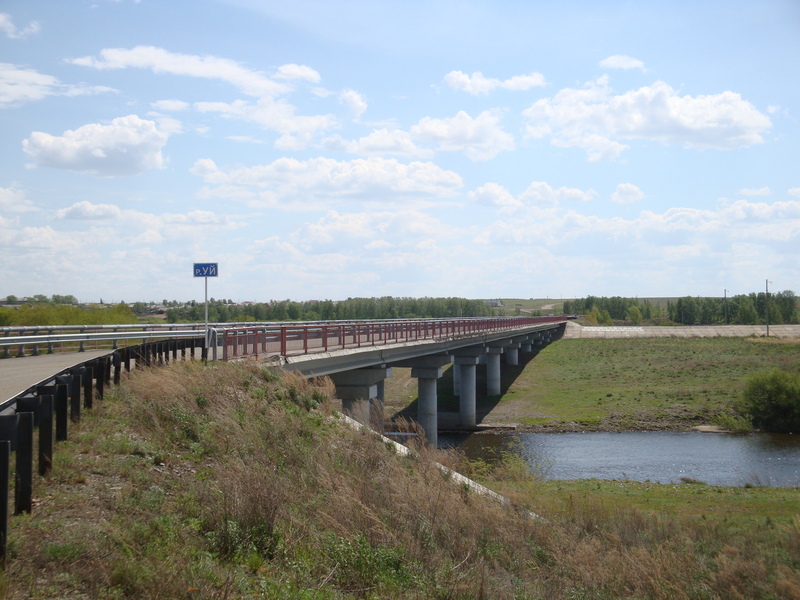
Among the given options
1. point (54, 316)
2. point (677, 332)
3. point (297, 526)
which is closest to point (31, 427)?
point (297, 526)

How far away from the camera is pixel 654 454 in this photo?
1436 inches

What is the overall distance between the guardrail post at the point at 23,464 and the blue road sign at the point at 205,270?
14565 mm

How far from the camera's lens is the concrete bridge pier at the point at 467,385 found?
5159cm

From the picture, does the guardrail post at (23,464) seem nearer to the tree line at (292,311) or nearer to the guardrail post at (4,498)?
the guardrail post at (4,498)

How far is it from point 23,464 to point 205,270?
15.0 meters

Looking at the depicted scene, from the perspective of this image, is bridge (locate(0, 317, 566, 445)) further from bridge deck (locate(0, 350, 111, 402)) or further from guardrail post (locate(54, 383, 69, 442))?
guardrail post (locate(54, 383, 69, 442))

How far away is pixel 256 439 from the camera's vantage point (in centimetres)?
1214

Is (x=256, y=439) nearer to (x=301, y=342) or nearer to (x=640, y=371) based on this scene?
(x=301, y=342)

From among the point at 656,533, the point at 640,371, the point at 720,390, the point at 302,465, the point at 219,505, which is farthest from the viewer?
the point at 640,371

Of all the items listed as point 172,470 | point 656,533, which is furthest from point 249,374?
point 656,533

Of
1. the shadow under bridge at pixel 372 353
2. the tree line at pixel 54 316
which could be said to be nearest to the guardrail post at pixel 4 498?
the shadow under bridge at pixel 372 353

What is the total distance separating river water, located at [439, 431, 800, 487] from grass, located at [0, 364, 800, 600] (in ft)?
38.8

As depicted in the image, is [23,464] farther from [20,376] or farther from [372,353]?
[372,353]

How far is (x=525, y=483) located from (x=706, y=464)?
19215 millimetres
